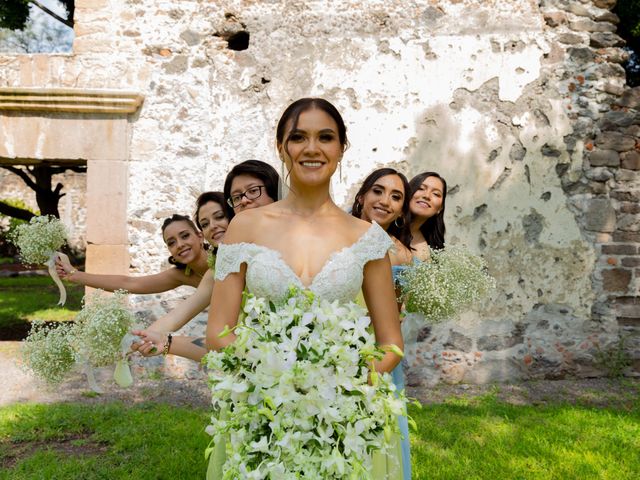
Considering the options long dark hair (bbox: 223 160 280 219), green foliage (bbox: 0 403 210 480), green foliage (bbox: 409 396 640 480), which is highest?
long dark hair (bbox: 223 160 280 219)

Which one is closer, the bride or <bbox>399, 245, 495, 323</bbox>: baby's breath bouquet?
the bride

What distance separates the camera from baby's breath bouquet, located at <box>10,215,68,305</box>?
11.7 ft

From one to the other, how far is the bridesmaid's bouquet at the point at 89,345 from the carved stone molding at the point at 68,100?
10.2 feet

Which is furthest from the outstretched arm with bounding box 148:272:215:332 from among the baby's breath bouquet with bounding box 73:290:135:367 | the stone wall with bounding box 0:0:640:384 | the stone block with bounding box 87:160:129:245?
the stone block with bounding box 87:160:129:245

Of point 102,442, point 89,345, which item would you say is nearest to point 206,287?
point 89,345

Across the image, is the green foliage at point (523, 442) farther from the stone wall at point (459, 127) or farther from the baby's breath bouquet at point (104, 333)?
the baby's breath bouquet at point (104, 333)

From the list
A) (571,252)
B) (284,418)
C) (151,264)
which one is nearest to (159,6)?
(151,264)

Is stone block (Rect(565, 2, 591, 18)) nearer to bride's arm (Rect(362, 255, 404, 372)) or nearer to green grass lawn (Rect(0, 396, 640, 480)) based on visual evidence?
green grass lawn (Rect(0, 396, 640, 480))

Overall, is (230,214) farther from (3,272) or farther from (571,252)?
(3,272)

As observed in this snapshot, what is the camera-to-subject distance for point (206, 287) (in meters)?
3.07

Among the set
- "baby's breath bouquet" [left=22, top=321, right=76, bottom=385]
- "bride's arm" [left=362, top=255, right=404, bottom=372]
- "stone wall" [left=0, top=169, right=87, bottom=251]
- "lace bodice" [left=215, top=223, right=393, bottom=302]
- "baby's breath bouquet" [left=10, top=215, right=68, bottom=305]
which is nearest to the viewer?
"lace bodice" [left=215, top=223, right=393, bottom=302]

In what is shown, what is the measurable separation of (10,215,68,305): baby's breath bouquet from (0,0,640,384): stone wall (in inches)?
82.4

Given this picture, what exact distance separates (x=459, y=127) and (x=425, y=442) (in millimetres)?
3099

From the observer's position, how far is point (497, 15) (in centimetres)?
582
